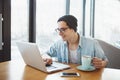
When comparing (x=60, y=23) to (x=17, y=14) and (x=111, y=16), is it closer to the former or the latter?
(x=17, y=14)

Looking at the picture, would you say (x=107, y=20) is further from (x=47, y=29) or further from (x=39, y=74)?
(x=39, y=74)

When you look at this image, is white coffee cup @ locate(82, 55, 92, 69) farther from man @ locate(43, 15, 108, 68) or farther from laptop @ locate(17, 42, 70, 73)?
man @ locate(43, 15, 108, 68)

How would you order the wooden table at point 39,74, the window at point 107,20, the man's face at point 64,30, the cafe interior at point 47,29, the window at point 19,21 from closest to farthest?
1. the wooden table at point 39,74
2. the cafe interior at point 47,29
3. the man's face at point 64,30
4. the window at point 19,21
5. the window at point 107,20

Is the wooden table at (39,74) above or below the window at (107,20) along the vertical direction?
below

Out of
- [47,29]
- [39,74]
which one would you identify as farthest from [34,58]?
[47,29]

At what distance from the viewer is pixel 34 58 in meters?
1.67

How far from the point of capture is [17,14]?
263 cm

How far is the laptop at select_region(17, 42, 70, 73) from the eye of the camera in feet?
5.22

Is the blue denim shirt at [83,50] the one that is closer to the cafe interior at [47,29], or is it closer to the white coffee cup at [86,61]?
the cafe interior at [47,29]

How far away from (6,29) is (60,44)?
0.62 m

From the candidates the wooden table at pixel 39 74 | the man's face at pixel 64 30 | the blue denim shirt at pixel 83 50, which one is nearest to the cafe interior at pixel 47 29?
the wooden table at pixel 39 74

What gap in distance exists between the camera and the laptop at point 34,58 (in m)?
1.59

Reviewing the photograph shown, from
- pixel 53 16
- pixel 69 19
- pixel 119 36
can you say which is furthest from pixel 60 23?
pixel 119 36

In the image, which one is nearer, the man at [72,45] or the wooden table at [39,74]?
the wooden table at [39,74]
